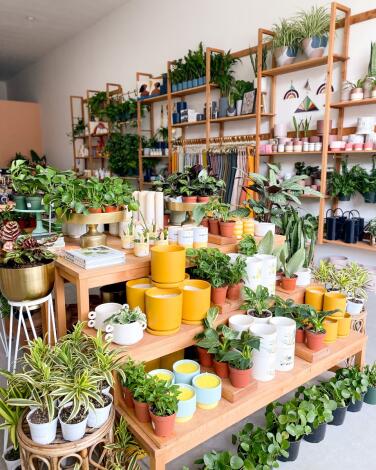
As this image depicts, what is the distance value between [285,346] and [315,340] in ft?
0.69

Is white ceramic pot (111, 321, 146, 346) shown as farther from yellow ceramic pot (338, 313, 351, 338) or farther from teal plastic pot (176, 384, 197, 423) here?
yellow ceramic pot (338, 313, 351, 338)

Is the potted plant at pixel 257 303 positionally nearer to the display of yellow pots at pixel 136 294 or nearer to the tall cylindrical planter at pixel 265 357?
the tall cylindrical planter at pixel 265 357

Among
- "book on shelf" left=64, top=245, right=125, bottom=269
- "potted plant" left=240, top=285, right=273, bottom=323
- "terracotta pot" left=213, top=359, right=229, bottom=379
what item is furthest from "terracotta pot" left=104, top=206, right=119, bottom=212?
"terracotta pot" left=213, top=359, right=229, bottom=379

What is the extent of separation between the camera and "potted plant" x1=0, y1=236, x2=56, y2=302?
1.65m

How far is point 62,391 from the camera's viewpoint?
4.14 ft

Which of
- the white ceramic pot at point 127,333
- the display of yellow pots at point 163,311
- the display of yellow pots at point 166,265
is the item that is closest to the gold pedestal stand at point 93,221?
the display of yellow pots at point 166,265

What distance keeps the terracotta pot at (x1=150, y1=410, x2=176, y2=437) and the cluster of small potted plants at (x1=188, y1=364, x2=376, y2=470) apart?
0.26 metres

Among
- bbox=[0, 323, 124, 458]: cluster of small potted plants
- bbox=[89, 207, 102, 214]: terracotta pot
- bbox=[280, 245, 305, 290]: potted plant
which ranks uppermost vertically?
bbox=[89, 207, 102, 214]: terracotta pot

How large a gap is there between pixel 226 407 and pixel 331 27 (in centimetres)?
330

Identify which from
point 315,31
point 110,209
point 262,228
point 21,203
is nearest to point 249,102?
point 315,31

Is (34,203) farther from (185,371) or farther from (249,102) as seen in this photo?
(249,102)

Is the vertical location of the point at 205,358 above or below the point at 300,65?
below

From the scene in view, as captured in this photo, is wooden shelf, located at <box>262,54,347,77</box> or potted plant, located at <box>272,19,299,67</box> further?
potted plant, located at <box>272,19,299,67</box>

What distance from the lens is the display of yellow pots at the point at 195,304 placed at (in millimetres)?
1743
